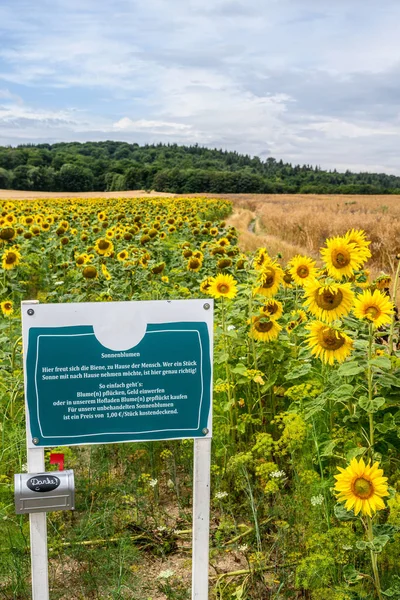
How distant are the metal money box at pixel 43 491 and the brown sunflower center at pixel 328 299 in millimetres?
1165

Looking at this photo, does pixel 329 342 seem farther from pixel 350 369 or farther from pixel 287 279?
pixel 287 279

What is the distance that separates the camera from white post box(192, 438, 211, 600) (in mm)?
2400

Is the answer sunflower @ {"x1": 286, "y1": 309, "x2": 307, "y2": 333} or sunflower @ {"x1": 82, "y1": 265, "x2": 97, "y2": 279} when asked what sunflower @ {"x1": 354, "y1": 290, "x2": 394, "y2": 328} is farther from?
sunflower @ {"x1": 82, "y1": 265, "x2": 97, "y2": 279}

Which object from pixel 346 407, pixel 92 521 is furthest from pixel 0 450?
pixel 346 407

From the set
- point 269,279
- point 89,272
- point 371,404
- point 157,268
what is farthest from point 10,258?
point 371,404

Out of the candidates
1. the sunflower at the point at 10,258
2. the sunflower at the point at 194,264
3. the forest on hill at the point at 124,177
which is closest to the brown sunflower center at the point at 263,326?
the sunflower at the point at 194,264

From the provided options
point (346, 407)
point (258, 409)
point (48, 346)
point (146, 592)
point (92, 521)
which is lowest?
point (146, 592)

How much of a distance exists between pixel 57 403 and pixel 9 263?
4081 millimetres

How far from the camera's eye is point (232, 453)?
10.9 ft

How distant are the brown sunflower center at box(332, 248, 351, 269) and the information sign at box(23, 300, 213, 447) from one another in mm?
667

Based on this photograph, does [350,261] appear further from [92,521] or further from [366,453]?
[92,521]

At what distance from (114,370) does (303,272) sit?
1.55 meters

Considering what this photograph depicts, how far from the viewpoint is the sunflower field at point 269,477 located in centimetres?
241

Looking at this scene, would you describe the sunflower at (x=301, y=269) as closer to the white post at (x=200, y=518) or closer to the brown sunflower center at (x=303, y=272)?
the brown sunflower center at (x=303, y=272)
